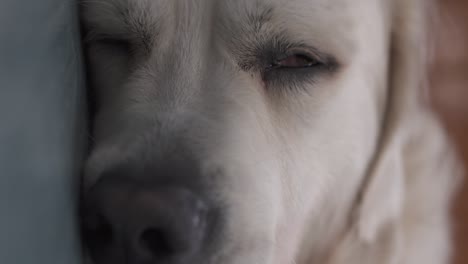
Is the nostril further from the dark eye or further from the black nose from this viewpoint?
the dark eye

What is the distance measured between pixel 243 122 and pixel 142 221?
0.33m

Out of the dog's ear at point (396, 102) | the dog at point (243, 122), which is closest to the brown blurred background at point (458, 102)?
the dog's ear at point (396, 102)

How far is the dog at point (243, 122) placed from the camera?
0.94 meters

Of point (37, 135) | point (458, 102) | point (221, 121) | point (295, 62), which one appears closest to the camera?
point (37, 135)

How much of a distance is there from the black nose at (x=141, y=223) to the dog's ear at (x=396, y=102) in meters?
0.68

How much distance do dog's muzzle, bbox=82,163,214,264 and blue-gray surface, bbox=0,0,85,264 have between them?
49 millimetres

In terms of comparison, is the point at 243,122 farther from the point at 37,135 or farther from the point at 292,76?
the point at 37,135

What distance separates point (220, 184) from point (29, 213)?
359mm

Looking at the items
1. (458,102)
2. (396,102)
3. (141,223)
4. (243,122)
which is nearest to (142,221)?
(141,223)

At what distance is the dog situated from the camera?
37.1 inches

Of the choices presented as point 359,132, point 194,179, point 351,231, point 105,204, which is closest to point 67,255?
point 105,204

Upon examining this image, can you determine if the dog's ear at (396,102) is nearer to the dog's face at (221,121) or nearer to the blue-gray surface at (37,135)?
the dog's face at (221,121)

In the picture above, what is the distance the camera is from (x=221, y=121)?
1.09 meters

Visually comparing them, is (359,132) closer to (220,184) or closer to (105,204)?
(220,184)
